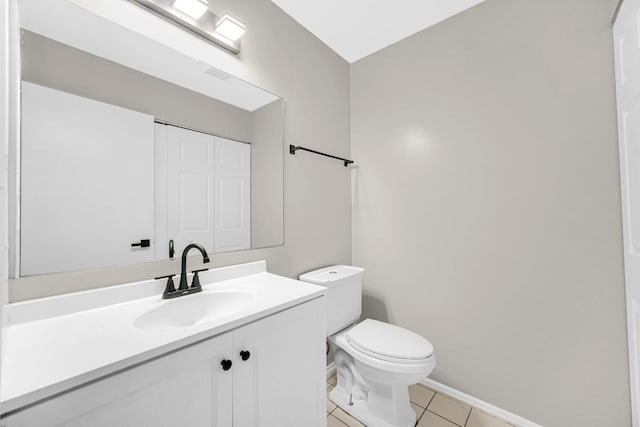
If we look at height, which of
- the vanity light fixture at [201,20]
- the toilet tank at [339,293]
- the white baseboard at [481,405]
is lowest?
the white baseboard at [481,405]

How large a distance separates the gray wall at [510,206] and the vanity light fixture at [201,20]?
1.09 m

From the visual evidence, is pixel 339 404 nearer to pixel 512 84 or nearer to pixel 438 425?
pixel 438 425

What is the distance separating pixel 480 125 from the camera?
1496 mm

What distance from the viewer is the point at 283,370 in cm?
92

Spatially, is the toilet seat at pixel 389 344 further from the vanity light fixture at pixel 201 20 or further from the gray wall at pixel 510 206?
the vanity light fixture at pixel 201 20

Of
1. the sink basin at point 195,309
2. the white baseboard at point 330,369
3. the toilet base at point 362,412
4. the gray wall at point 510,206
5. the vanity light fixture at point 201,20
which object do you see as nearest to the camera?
the sink basin at point 195,309

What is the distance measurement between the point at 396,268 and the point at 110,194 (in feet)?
5.44

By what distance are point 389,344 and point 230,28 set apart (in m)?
1.77

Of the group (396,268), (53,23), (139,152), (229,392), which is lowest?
(229,392)

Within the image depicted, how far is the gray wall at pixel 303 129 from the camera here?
1.41 m

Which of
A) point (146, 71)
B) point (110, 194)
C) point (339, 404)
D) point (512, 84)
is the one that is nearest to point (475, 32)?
point (512, 84)

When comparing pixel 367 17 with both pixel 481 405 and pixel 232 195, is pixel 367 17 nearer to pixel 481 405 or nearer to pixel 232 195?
pixel 232 195

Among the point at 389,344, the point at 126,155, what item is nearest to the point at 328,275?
the point at 389,344

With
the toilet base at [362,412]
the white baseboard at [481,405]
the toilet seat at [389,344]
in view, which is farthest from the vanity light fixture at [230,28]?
the white baseboard at [481,405]
